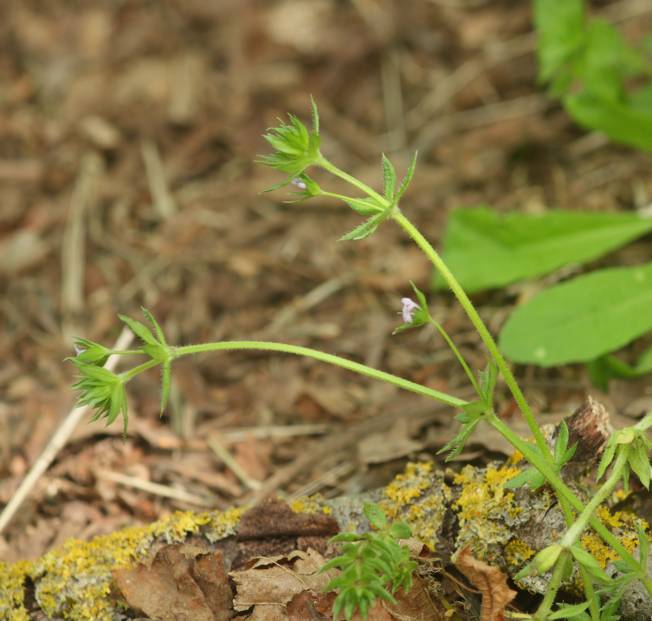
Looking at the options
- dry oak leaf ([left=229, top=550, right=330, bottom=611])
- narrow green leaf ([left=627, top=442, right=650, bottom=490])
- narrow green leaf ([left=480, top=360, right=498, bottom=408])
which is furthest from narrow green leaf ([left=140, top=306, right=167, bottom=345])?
narrow green leaf ([left=627, top=442, right=650, bottom=490])

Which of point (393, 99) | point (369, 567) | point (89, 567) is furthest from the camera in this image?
point (393, 99)

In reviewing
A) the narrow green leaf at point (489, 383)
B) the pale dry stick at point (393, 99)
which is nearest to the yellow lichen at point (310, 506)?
the narrow green leaf at point (489, 383)

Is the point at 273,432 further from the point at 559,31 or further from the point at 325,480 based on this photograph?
the point at 559,31

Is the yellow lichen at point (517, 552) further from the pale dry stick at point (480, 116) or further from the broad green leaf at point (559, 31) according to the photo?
the pale dry stick at point (480, 116)

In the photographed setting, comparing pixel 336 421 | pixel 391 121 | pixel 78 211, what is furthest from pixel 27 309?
pixel 391 121

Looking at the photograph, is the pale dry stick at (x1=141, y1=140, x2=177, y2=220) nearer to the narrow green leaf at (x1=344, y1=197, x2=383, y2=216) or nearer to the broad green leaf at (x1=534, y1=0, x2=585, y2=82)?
the broad green leaf at (x1=534, y1=0, x2=585, y2=82)

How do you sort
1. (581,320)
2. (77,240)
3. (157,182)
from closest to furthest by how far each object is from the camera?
(581,320) < (77,240) < (157,182)

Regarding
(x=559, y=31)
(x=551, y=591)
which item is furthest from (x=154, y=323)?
(x=559, y=31)
